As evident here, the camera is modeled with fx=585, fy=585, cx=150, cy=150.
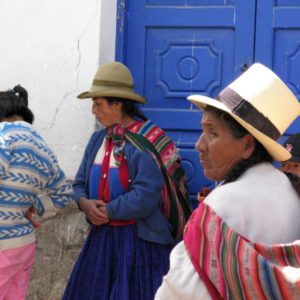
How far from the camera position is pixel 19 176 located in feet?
11.1

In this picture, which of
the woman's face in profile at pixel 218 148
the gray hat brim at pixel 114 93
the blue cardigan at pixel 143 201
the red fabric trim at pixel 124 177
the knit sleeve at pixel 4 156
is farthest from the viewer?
the gray hat brim at pixel 114 93

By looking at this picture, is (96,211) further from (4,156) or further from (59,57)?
(59,57)

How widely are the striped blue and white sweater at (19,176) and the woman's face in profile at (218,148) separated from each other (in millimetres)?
1414

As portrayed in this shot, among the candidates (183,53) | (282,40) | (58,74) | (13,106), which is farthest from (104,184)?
(282,40)

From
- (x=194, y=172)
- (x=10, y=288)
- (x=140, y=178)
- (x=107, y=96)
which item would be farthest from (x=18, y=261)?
(x=194, y=172)

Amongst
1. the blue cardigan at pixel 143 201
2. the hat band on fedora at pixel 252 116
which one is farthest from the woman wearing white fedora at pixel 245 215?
the blue cardigan at pixel 143 201

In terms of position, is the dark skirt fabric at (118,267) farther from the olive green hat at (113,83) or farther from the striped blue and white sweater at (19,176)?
the olive green hat at (113,83)

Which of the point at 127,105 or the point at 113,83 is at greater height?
the point at 113,83

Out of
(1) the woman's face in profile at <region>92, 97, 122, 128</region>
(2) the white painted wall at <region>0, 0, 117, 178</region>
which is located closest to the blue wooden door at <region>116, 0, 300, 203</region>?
(2) the white painted wall at <region>0, 0, 117, 178</region>

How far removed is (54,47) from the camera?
4.33 m

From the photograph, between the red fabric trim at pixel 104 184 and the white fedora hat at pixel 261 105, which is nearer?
the white fedora hat at pixel 261 105

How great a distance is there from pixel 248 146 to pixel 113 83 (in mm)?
1836

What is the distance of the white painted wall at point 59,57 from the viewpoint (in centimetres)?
427

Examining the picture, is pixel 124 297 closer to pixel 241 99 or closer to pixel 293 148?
pixel 293 148
